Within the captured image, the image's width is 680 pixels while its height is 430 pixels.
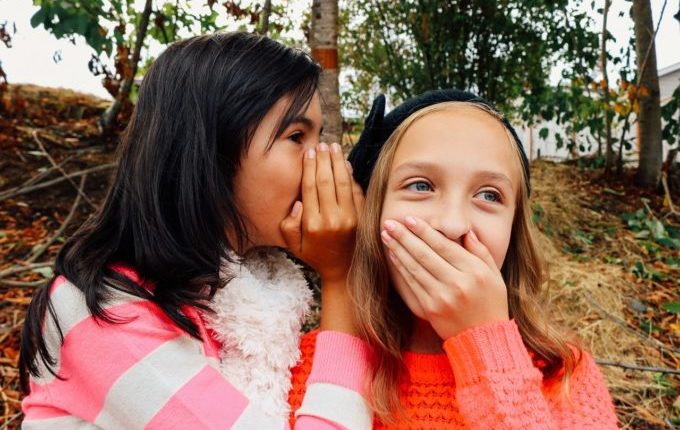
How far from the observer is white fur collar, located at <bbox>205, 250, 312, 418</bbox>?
1437 mm

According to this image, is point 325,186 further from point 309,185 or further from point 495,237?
point 495,237

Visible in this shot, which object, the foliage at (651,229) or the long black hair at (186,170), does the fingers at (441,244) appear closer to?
the long black hair at (186,170)

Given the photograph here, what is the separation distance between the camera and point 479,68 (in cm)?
587

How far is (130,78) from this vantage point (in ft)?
12.4

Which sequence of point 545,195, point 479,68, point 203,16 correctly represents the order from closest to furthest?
point 203,16 < point 545,195 < point 479,68

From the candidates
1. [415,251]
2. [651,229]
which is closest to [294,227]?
[415,251]

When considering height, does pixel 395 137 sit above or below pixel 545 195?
above

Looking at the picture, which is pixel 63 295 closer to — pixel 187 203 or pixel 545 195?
pixel 187 203

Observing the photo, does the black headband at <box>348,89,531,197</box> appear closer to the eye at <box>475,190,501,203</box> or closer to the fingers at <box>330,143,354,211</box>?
the fingers at <box>330,143,354,211</box>

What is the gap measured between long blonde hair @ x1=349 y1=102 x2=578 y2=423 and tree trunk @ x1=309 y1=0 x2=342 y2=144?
0.88 meters

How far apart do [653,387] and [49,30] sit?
365 cm

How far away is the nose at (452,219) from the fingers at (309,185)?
391mm

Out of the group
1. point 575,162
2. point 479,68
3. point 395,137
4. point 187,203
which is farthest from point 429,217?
point 575,162

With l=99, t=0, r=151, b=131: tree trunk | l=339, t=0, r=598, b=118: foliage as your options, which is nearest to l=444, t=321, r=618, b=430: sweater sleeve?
l=99, t=0, r=151, b=131: tree trunk
